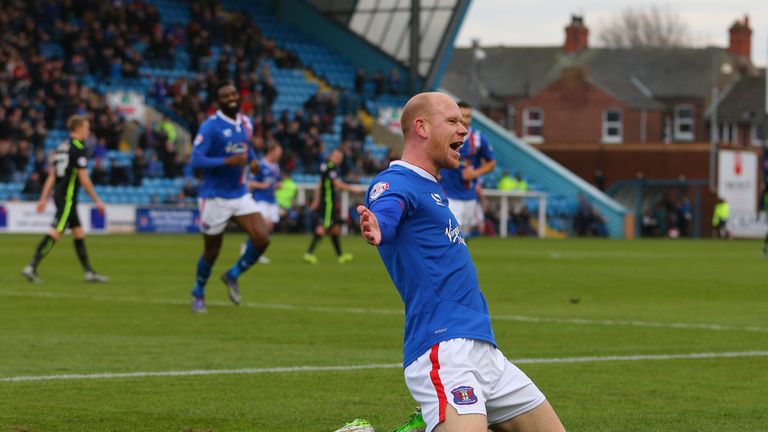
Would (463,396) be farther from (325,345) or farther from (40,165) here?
(40,165)

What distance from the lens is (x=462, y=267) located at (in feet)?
19.4

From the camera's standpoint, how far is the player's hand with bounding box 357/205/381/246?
5523 millimetres

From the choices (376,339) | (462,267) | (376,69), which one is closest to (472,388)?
(462,267)

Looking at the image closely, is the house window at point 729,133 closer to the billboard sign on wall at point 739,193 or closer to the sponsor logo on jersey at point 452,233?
the billboard sign on wall at point 739,193

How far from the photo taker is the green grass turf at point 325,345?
8258 millimetres

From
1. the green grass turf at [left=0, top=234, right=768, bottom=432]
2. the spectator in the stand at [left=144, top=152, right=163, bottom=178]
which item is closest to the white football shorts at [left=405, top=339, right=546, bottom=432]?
the green grass turf at [left=0, top=234, right=768, bottom=432]

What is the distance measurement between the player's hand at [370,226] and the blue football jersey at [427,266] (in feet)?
0.49

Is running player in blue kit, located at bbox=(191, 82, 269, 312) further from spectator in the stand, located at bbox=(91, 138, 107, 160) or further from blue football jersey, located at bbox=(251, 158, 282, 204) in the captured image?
spectator in the stand, located at bbox=(91, 138, 107, 160)

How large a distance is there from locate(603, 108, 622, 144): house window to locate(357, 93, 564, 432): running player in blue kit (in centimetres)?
9094

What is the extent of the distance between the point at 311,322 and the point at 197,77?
119 ft

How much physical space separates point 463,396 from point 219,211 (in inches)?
384

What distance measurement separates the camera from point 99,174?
43.0m

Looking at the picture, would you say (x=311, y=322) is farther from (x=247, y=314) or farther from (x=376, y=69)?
(x=376, y=69)

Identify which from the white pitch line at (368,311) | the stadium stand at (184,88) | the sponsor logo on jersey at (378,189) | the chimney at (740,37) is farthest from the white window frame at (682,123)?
the sponsor logo on jersey at (378,189)
